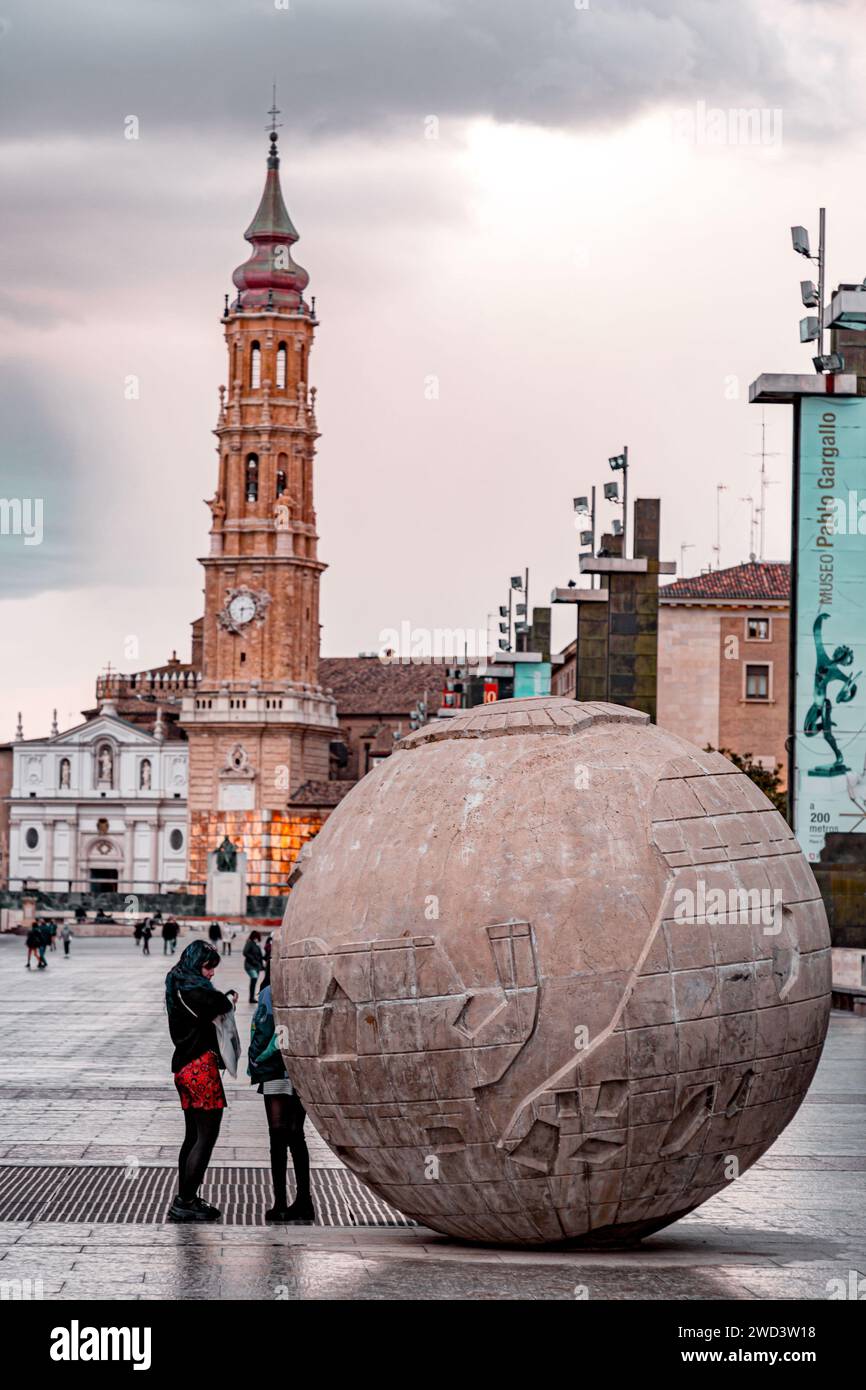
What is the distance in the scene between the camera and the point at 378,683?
143000mm

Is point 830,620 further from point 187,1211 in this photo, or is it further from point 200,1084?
point 187,1211

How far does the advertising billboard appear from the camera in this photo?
110ft

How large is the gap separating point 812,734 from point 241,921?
6871 cm

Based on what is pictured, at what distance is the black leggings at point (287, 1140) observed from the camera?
11516mm

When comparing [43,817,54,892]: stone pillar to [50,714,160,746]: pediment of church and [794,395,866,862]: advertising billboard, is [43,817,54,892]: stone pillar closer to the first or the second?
[50,714,160,746]: pediment of church

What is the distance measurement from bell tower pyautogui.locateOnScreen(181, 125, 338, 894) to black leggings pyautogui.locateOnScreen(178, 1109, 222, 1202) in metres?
110

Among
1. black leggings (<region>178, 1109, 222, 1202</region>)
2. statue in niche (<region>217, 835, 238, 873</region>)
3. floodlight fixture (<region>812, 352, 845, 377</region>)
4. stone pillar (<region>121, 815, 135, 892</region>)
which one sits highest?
floodlight fixture (<region>812, 352, 845, 377</region>)

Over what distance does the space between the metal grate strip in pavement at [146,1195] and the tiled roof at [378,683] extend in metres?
123

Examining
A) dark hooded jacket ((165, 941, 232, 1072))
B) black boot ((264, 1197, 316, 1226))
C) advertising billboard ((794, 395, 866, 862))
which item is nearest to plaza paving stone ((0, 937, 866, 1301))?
black boot ((264, 1197, 316, 1226))

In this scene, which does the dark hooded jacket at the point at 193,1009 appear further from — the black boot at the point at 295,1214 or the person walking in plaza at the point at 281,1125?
the black boot at the point at 295,1214

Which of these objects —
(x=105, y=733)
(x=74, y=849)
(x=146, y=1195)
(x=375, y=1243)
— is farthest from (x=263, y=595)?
(x=375, y=1243)

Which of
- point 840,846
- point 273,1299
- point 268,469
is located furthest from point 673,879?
point 268,469

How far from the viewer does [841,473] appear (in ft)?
111
